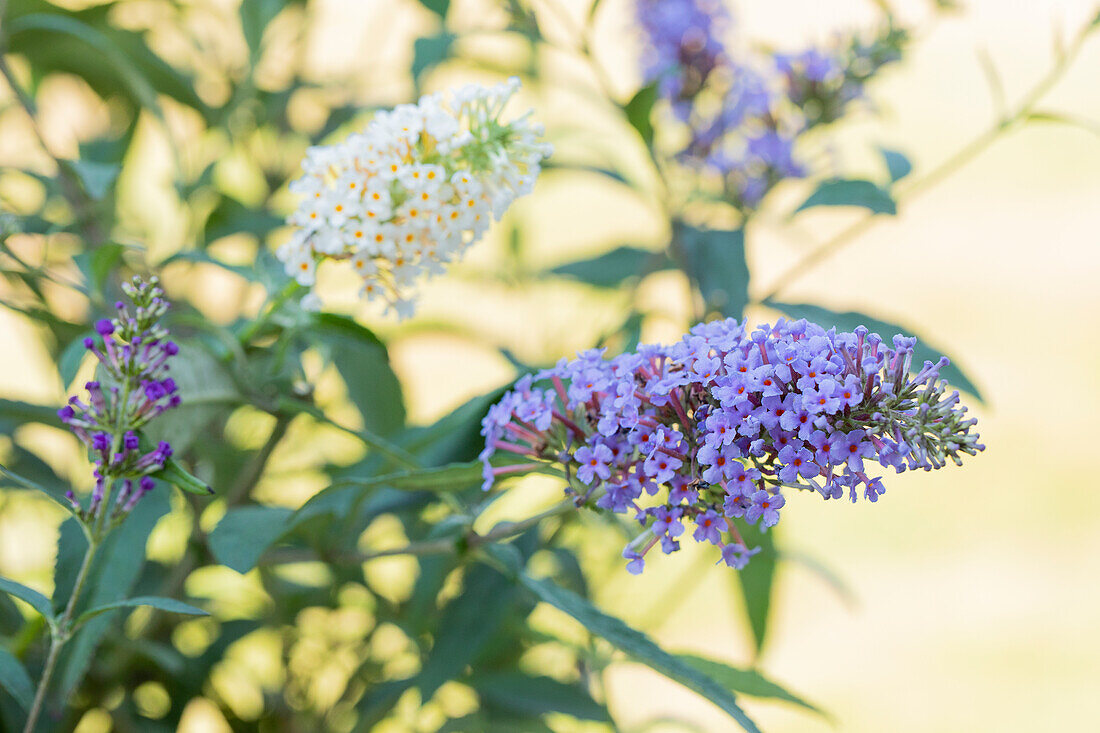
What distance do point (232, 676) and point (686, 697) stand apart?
94 cm

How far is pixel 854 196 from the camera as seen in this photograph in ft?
2.34

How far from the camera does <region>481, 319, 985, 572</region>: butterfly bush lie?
0.41m

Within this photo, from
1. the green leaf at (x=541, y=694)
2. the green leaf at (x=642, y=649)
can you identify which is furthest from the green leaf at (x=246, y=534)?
the green leaf at (x=541, y=694)

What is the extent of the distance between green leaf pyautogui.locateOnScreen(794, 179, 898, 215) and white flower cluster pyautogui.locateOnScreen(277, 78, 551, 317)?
271 mm

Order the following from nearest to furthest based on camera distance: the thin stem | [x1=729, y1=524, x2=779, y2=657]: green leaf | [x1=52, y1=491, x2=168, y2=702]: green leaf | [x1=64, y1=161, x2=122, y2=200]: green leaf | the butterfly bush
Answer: the butterfly bush
[x1=52, y1=491, x2=168, y2=702]: green leaf
[x1=64, y1=161, x2=122, y2=200]: green leaf
the thin stem
[x1=729, y1=524, x2=779, y2=657]: green leaf

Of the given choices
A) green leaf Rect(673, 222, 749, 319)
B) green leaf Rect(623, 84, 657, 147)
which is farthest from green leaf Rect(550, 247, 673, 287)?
green leaf Rect(623, 84, 657, 147)

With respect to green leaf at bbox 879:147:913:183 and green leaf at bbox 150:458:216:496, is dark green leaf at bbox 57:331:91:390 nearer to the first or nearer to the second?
green leaf at bbox 150:458:216:496

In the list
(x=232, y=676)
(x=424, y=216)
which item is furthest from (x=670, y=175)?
(x=232, y=676)

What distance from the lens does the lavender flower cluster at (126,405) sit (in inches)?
17.2

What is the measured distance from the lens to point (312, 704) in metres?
0.89

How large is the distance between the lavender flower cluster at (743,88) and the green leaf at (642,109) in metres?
0.07

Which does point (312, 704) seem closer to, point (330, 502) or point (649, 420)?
point (330, 502)

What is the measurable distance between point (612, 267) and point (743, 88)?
0.63 ft

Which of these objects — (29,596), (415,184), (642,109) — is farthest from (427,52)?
(29,596)
